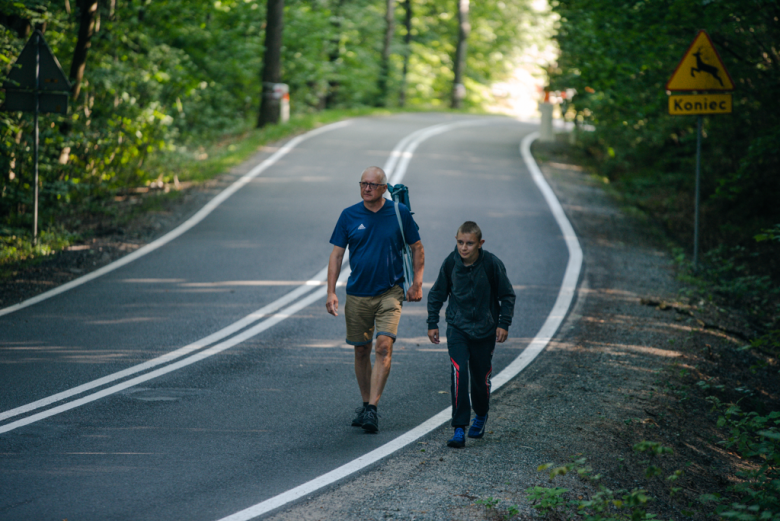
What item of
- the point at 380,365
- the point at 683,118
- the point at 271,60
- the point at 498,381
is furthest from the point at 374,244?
the point at 271,60

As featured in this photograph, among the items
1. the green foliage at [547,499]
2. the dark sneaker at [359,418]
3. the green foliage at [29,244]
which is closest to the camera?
the green foliage at [547,499]

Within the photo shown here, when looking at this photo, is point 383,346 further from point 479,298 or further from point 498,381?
point 498,381

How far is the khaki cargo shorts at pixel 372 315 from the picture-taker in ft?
19.3

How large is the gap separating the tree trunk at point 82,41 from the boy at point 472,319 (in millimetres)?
10755

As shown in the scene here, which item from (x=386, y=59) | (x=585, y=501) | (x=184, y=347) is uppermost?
(x=386, y=59)

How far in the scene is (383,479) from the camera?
4988mm

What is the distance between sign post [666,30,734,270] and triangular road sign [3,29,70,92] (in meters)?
8.94

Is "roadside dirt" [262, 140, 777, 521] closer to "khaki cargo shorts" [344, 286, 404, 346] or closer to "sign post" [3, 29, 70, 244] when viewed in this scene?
"khaki cargo shorts" [344, 286, 404, 346]

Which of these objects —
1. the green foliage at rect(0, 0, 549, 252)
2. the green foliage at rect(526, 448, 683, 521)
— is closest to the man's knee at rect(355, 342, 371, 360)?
the green foliage at rect(526, 448, 683, 521)

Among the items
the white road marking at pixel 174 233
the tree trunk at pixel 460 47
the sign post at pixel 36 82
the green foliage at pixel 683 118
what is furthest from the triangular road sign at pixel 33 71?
the tree trunk at pixel 460 47

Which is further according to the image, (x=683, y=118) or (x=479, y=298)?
(x=683, y=118)

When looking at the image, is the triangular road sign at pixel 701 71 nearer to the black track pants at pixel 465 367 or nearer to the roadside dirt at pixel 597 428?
the roadside dirt at pixel 597 428

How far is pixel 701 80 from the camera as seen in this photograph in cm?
1049

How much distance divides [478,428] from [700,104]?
7201 mm
